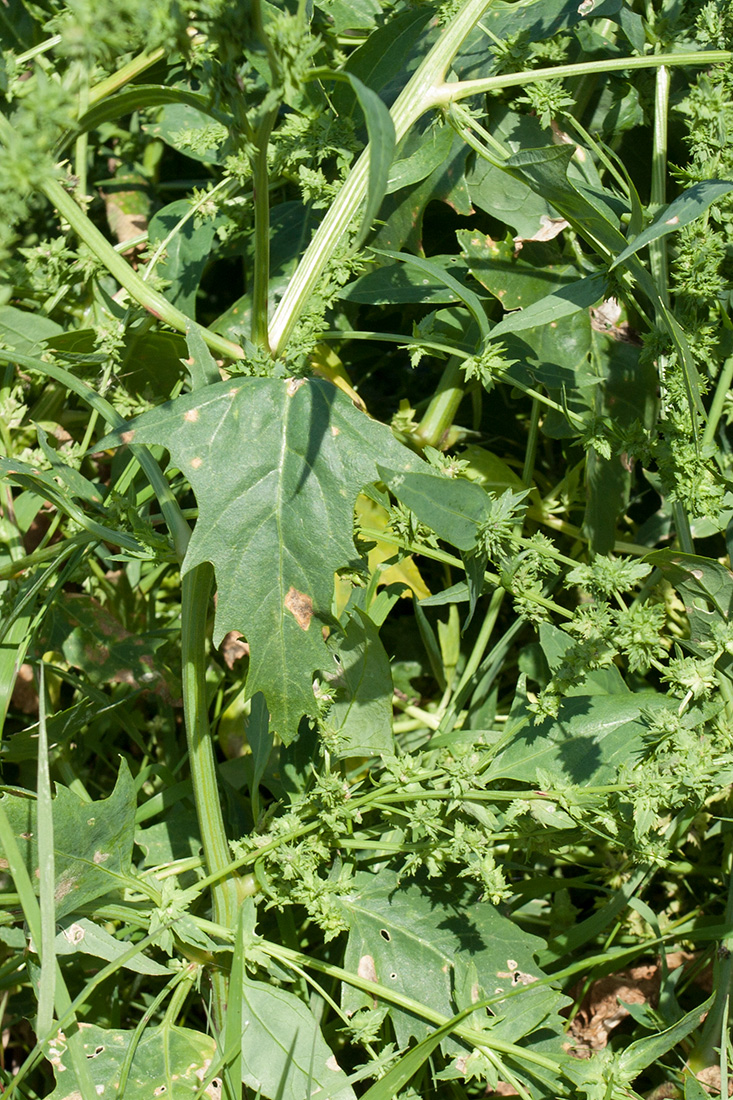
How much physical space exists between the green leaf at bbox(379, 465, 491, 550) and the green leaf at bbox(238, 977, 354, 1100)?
2.46ft

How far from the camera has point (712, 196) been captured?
126 centimetres

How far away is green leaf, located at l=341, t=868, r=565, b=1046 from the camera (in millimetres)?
1372

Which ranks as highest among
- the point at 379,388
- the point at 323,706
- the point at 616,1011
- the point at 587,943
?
the point at 379,388

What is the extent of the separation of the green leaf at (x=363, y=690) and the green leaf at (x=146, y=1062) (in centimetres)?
52

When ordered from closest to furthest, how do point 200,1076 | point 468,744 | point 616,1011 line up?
point 200,1076
point 468,744
point 616,1011

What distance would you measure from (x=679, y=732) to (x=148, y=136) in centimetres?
189

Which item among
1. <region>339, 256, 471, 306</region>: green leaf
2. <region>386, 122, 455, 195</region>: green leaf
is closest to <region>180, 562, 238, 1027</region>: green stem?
<region>339, 256, 471, 306</region>: green leaf

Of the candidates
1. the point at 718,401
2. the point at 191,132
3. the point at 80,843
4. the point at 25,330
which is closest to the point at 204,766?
the point at 80,843

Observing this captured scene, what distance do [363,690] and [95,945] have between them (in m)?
0.58

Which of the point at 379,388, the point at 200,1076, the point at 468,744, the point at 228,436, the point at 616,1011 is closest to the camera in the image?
the point at 228,436

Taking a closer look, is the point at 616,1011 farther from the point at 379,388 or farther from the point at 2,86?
the point at 2,86

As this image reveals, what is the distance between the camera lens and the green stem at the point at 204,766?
4.38 feet

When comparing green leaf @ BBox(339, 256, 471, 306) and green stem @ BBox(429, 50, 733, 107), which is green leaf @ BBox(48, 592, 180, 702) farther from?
green stem @ BBox(429, 50, 733, 107)

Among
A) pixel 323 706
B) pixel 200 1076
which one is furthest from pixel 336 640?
pixel 200 1076
